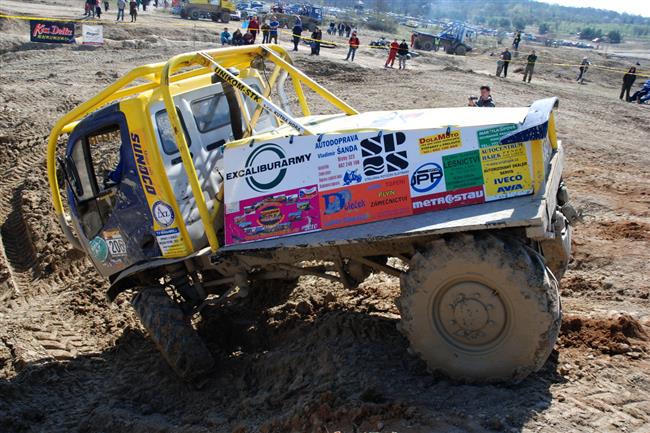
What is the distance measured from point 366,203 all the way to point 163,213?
196cm

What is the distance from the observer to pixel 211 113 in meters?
6.54

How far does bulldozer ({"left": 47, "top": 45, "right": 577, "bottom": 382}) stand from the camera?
4.79m

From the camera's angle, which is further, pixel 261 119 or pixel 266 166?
pixel 261 119

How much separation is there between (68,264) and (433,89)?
11758 mm

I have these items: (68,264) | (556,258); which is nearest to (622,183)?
(556,258)

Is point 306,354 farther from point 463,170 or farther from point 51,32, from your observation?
point 51,32

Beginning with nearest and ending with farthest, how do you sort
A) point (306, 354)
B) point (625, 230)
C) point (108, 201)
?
point (306, 354), point (108, 201), point (625, 230)

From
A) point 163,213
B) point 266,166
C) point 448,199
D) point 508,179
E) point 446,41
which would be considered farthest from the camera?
point 446,41

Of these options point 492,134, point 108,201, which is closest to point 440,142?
point 492,134

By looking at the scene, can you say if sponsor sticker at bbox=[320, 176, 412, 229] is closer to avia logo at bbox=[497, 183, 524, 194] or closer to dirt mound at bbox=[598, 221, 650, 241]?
avia logo at bbox=[497, 183, 524, 194]

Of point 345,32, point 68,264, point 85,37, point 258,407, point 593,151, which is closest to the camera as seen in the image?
point 258,407

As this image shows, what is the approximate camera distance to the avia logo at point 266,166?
5.37 meters

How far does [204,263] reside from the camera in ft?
20.5

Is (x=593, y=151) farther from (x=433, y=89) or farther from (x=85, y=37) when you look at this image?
(x=85, y=37)
